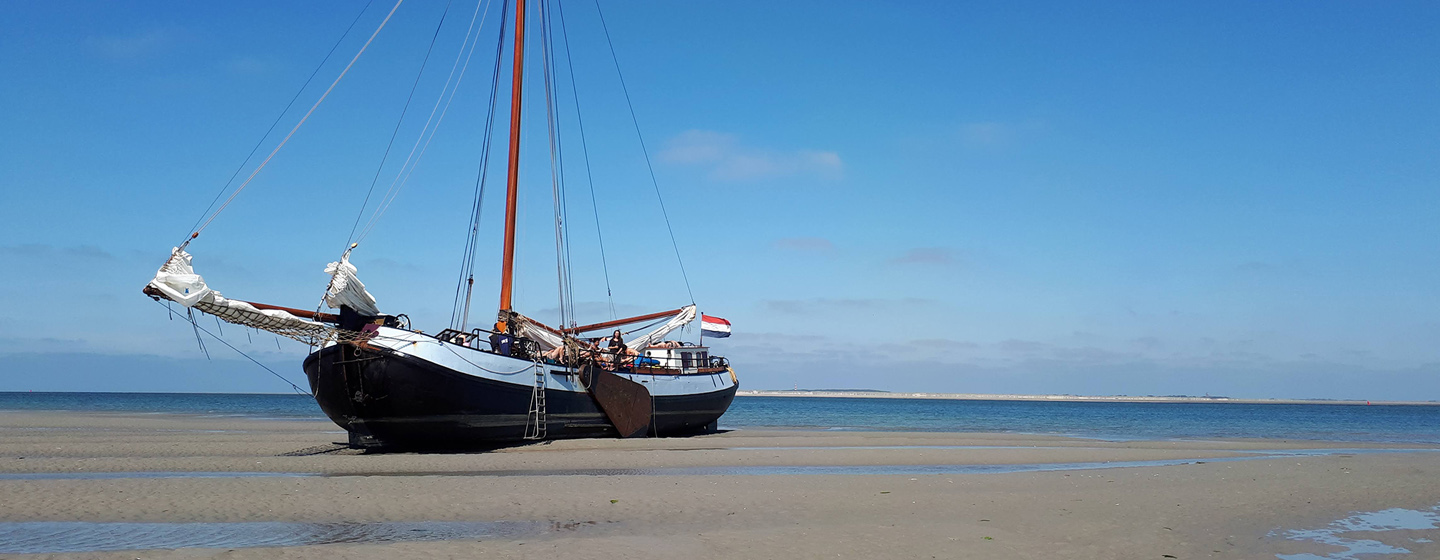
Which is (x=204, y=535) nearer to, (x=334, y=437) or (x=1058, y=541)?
(x=1058, y=541)

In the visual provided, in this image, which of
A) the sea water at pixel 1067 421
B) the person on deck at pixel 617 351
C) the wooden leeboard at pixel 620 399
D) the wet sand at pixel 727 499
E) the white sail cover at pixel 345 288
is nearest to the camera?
the wet sand at pixel 727 499

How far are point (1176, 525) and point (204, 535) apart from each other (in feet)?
40.5

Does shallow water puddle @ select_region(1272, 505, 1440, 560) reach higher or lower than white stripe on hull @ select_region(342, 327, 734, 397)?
lower

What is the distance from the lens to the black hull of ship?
23.4m

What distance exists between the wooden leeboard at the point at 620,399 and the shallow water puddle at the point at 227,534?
18.3 meters

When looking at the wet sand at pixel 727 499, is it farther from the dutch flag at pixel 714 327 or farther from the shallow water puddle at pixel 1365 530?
the dutch flag at pixel 714 327

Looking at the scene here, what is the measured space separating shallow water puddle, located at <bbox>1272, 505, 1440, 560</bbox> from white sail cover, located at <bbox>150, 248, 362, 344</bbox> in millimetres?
20222

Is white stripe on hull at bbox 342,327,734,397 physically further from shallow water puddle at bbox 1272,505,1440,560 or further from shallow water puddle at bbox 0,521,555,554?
shallow water puddle at bbox 1272,505,1440,560

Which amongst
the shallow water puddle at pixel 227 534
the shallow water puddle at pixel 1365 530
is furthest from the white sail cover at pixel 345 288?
the shallow water puddle at pixel 1365 530

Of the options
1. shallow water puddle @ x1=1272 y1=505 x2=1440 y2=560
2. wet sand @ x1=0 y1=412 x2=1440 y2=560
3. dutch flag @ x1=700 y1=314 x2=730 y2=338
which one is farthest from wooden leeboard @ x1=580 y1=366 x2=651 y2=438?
shallow water puddle @ x1=1272 y1=505 x2=1440 y2=560

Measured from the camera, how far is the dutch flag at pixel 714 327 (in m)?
43.2

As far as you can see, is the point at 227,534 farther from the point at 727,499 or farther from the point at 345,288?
the point at 345,288

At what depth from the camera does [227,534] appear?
10.6 m

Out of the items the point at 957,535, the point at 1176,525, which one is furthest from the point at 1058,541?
the point at 1176,525
